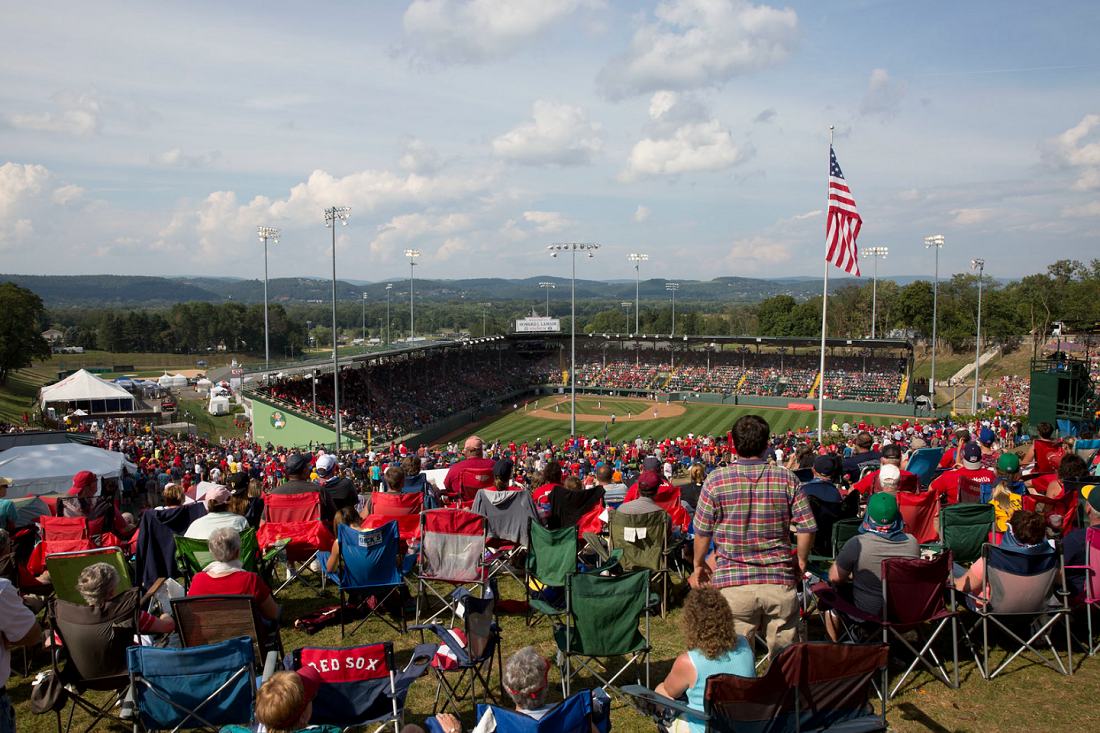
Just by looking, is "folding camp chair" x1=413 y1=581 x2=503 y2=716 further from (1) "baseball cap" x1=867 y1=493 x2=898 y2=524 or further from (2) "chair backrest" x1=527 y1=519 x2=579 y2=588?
(1) "baseball cap" x1=867 y1=493 x2=898 y2=524

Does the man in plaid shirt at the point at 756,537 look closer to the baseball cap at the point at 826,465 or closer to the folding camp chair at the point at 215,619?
the baseball cap at the point at 826,465

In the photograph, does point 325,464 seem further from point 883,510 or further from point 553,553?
point 883,510

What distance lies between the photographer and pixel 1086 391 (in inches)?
800

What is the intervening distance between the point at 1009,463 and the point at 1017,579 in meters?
2.46

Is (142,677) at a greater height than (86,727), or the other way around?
(142,677)

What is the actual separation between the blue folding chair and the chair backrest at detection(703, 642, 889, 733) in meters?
6.89

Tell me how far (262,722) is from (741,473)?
3055 mm

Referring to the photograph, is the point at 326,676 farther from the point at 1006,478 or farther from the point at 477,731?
the point at 1006,478

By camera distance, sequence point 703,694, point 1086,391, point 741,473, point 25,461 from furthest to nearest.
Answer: point 1086,391 < point 25,461 < point 741,473 < point 703,694

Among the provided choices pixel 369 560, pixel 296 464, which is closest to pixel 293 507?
pixel 296 464

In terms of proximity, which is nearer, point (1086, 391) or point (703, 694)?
point (703, 694)

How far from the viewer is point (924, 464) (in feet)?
32.1

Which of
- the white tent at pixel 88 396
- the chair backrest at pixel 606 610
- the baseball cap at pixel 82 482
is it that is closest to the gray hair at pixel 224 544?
the chair backrest at pixel 606 610

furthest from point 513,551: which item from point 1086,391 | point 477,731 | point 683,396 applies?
point 683,396
